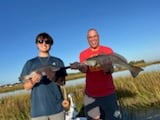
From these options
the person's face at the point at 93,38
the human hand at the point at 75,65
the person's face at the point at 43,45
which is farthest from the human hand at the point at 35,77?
the person's face at the point at 93,38

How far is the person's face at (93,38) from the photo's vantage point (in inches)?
265

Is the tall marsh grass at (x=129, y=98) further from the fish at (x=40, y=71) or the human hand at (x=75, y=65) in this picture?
the fish at (x=40, y=71)

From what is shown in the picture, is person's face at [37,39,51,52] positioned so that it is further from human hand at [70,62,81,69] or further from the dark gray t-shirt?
human hand at [70,62,81,69]

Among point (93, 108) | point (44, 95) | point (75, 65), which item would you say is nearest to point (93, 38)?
point (75, 65)

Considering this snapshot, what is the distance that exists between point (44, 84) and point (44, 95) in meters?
0.17

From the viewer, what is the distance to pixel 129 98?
15.8m

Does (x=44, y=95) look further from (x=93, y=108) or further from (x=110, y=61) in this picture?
(x=93, y=108)

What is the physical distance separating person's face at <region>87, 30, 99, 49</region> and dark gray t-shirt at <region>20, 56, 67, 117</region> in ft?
4.06

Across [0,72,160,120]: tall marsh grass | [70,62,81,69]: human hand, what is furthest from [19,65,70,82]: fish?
[0,72,160,120]: tall marsh grass

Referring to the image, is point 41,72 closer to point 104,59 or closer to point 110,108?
point 104,59

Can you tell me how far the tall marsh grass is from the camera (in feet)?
45.6

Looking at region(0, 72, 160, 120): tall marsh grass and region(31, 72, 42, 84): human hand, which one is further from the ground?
region(31, 72, 42, 84): human hand

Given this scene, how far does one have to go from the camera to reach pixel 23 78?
18.2ft

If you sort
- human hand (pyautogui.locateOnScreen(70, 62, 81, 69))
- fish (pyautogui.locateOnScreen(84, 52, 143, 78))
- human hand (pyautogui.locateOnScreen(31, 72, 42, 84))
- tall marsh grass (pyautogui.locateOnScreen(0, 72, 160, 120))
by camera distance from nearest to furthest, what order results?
human hand (pyautogui.locateOnScreen(31, 72, 42, 84))
human hand (pyautogui.locateOnScreen(70, 62, 81, 69))
fish (pyautogui.locateOnScreen(84, 52, 143, 78))
tall marsh grass (pyautogui.locateOnScreen(0, 72, 160, 120))
